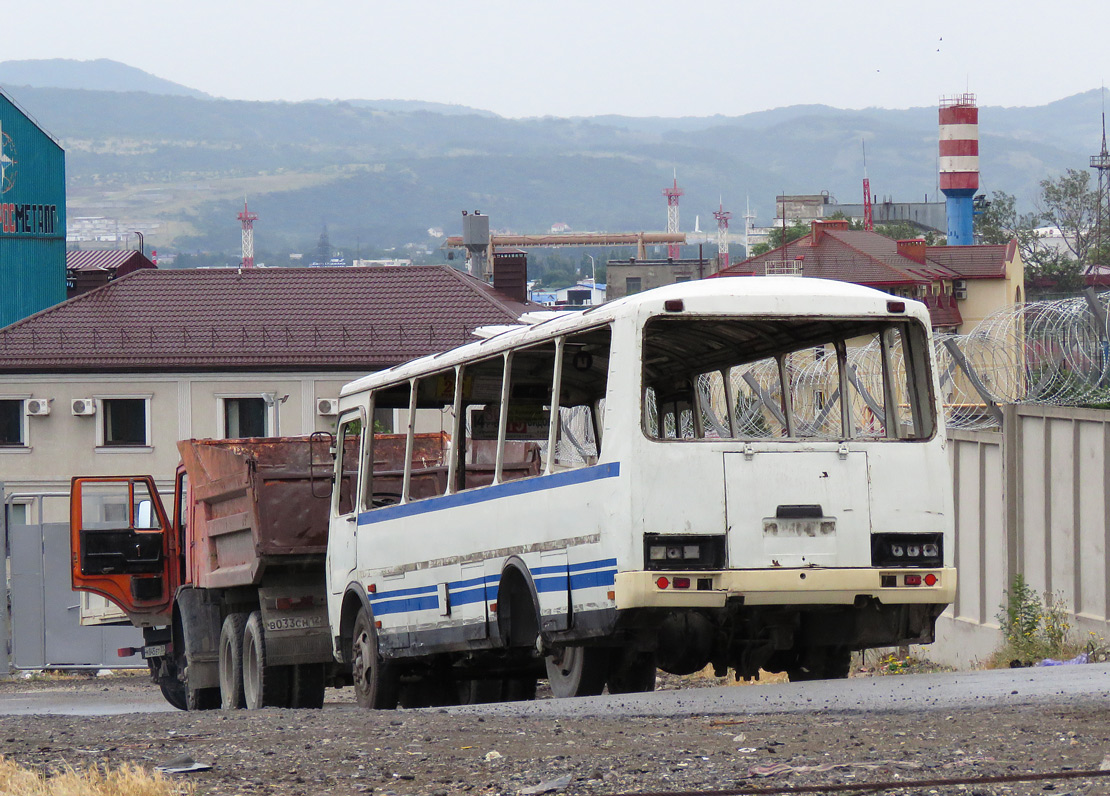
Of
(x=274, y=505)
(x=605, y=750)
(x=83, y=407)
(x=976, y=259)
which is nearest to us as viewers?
(x=605, y=750)

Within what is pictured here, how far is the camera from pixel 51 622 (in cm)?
2661

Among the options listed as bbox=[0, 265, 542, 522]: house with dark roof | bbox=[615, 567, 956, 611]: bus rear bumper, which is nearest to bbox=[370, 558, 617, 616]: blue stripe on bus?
bbox=[615, 567, 956, 611]: bus rear bumper

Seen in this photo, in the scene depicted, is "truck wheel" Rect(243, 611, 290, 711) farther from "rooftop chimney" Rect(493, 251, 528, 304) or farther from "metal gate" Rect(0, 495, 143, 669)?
"rooftop chimney" Rect(493, 251, 528, 304)

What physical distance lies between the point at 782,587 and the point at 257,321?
43.6m

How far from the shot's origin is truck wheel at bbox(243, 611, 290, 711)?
47.1 ft

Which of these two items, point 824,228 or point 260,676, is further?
point 824,228

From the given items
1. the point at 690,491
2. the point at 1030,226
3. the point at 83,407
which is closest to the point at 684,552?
the point at 690,491

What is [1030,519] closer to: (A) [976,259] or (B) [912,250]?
(B) [912,250]

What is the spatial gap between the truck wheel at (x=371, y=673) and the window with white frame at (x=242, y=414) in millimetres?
A: 37372

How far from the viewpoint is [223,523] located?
15.3 metres

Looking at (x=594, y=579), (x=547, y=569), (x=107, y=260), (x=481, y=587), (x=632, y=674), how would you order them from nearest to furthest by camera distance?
(x=594, y=579)
(x=547, y=569)
(x=632, y=674)
(x=481, y=587)
(x=107, y=260)

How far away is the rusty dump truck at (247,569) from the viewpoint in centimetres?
1428

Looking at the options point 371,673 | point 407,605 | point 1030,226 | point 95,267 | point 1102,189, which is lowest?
point 371,673

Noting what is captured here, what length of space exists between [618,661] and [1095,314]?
4.13 m
